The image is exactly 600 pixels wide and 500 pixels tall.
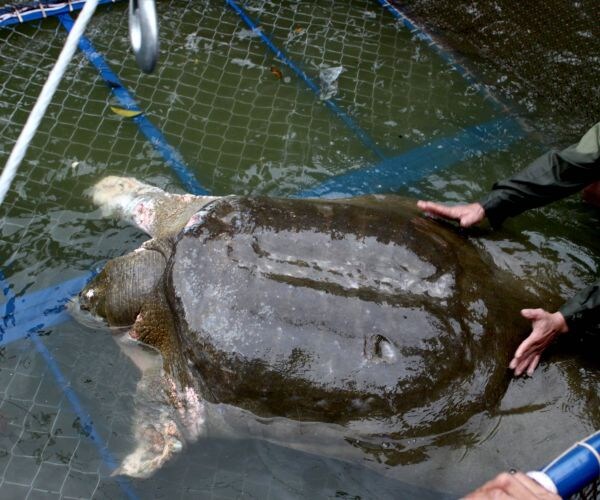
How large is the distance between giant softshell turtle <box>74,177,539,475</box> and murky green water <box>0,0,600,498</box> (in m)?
0.19

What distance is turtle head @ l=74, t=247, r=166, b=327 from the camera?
311cm

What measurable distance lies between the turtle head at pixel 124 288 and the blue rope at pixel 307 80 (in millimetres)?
1892

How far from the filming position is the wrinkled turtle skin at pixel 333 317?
104 inches

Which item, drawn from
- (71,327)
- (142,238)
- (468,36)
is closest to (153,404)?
(71,327)

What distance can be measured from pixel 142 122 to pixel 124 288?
1616 mm

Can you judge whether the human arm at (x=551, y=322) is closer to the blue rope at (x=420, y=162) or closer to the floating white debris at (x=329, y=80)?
the blue rope at (x=420, y=162)

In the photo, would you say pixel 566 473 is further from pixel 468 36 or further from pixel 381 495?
pixel 468 36

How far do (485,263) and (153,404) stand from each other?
67.9 inches

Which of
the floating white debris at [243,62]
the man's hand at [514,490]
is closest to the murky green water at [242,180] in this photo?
the floating white debris at [243,62]

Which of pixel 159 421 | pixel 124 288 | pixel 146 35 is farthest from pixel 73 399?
pixel 146 35

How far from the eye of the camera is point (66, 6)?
486 centimetres

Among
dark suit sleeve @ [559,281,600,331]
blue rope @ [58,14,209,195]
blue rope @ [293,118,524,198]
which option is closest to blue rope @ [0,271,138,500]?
blue rope @ [58,14,209,195]

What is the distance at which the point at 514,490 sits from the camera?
1645 millimetres

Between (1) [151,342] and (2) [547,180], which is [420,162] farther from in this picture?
(1) [151,342]
